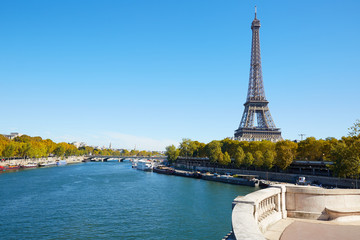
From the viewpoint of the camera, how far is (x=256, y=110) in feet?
325

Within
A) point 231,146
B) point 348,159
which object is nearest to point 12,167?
point 231,146

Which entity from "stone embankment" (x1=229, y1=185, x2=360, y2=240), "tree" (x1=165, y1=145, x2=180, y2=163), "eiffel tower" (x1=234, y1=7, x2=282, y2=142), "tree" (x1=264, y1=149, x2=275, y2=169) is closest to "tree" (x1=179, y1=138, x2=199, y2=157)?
"tree" (x1=165, y1=145, x2=180, y2=163)

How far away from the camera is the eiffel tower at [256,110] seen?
92.8 meters

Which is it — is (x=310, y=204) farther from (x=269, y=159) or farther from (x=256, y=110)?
(x=256, y=110)

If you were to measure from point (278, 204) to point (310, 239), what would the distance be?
2676 millimetres

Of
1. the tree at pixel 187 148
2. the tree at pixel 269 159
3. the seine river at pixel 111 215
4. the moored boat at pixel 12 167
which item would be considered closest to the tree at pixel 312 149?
the tree at pixel 269 159

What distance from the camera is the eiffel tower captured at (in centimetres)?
9281

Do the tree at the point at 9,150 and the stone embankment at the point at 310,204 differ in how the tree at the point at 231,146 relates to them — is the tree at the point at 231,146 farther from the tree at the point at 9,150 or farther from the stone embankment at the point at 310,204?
the tree at the point at 9,150

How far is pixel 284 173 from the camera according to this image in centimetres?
5938

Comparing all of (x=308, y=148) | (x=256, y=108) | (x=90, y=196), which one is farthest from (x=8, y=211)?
(x=256, y=108)

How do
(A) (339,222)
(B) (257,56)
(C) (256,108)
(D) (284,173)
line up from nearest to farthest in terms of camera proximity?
(A) (339,222)
(D) (284,173)
(C) (256,108)
(B) (257,56)

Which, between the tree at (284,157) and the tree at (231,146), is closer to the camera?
the tree at (284,157)

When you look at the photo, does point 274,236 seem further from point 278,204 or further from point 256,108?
point 256,108

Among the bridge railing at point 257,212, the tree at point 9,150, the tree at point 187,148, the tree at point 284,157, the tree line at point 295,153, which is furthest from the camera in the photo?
the tree at point 187,148
